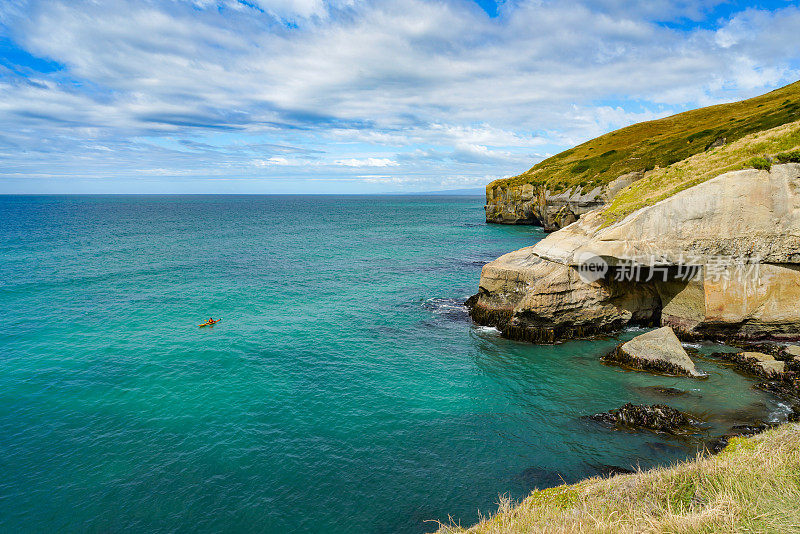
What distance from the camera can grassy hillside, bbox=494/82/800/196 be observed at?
170ft

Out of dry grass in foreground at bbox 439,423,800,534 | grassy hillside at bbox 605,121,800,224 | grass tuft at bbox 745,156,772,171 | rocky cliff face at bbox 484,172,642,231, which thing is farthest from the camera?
rocky cliff face at bbox 484,172,642,231

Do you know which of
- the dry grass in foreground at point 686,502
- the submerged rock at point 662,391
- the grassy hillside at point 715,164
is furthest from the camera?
the grassy hillside at point 715,164

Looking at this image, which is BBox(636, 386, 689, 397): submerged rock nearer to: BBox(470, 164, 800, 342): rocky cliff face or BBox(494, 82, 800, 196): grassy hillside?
BBox(470, 164, 800, 342): rocky cliff face

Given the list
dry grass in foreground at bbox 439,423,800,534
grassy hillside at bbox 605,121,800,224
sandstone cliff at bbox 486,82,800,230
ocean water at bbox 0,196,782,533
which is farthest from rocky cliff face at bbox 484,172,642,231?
dry grass in foreground at bbox 439,423,800,534

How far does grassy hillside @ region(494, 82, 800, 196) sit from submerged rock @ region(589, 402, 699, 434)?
36.2 meters

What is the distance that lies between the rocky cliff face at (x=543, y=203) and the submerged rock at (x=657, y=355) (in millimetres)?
44700

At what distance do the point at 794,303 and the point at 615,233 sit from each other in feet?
37.6

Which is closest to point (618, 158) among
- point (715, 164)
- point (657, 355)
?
point (715, 164)

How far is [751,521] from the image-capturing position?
833 cm

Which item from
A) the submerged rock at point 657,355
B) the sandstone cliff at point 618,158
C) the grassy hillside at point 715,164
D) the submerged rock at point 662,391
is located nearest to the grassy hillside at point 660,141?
the sandstone cliff at point 618,158

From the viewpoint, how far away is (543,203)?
86.6 metres

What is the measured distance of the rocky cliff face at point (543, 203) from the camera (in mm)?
66812

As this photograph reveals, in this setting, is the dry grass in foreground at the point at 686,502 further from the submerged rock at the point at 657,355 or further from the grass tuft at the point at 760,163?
the grass tuft at the point at 760,163

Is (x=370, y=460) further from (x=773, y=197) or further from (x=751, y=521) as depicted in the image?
(x=773, y=197)
